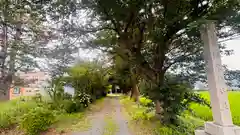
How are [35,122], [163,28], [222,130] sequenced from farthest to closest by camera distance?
1. [35,122]
2. [163,28]
3. [222,130]

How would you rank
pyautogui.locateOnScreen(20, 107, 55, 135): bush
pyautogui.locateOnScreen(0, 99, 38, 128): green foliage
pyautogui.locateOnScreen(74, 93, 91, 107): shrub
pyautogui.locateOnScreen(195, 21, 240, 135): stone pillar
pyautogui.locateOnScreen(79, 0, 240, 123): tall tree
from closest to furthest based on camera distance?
pyautogui.locateOnScreen(195, 21, 240, 135): stone pillar → pyautogui.locateOnScreen(79, 0, 240, 123): tall tree → pyautogui.locateOnScreen(20, 107, 55, 135): bush → pyautogui.locateOnScreen(0, 99, 38, 128): green foliage → pyautogui.locateOnScreen(74, 93, 91, 107): shrub

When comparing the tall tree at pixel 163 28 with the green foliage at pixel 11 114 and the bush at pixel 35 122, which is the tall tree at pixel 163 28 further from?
the green foliage at pixel 11 114

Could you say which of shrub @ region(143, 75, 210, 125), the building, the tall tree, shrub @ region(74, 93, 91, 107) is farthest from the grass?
the building

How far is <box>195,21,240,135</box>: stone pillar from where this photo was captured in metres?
3.58

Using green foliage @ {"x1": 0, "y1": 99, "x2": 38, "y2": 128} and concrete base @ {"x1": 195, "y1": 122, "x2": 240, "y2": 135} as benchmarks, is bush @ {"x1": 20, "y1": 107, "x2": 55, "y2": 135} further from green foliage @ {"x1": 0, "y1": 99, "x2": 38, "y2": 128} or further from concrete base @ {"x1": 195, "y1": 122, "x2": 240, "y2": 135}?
concrete base @ {"x1": 195, "y1": 122, "x2": 240, "y2": 135}

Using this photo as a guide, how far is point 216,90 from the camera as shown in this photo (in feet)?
12.3

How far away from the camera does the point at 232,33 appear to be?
538cm

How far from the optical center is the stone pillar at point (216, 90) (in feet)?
11.8

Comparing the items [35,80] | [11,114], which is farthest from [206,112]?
[35,80]

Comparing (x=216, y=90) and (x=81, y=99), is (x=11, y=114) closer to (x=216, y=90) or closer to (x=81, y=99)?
(x=81, y=99)

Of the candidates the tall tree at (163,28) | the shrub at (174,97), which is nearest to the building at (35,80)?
the tall tree at (163,28)

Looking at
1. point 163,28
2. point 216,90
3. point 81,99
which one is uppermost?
point 163,28

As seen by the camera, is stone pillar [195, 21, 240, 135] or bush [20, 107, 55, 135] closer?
stone pillar [195, 21, 240, 135]

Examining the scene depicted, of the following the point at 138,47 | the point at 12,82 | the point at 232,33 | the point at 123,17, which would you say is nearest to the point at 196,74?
the point at 232,33
